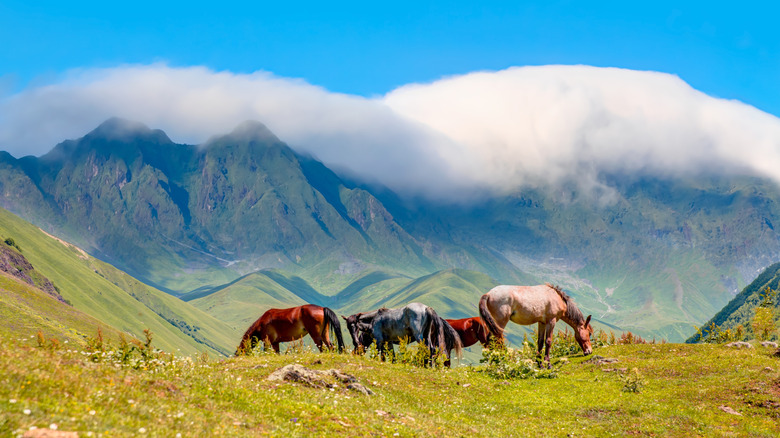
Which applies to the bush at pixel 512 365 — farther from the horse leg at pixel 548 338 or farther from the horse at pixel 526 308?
the horse at pixel 526 308

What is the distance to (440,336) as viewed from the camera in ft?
108

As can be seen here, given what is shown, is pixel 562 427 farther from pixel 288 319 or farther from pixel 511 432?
pixel 288 319

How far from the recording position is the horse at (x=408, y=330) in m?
32.6

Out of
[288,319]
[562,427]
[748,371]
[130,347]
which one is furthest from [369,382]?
[748,371]

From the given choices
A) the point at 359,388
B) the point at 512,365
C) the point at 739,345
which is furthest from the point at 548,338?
the point at 359,388

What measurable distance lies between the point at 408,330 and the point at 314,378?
11.8 metres

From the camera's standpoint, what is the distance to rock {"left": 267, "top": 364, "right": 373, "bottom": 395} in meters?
21.5

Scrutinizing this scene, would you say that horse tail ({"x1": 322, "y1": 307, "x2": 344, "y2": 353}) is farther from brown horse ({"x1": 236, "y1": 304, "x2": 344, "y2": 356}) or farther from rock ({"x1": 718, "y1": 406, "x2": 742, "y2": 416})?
rock ({"x1": 718, "y1": 406, "x2": 742, "y2": 416})

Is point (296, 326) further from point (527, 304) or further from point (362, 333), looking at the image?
point (527, 304)

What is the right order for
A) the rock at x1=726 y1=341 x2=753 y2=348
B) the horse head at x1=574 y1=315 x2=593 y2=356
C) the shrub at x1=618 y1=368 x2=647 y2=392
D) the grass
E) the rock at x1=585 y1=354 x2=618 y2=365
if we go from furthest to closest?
1. the horse head at x1=574 y1=315 x2=593 y2=356
2. the rock at x1=726 y1=341 x2=753 y2=348
3. the rock at x1=585 y1=354 x2=618 y2=365
4. the shrub at x1=618 y1=368 x2=647 y2=392
5. the grass

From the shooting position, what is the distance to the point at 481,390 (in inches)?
1069

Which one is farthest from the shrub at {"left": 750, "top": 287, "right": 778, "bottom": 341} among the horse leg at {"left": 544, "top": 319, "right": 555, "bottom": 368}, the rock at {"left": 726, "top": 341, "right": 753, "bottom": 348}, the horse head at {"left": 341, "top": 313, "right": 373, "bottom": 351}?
the horse head at {"left": 341, "top": 313, "right": 373, "bottom": 351}

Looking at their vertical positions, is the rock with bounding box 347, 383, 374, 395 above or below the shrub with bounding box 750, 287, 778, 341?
below

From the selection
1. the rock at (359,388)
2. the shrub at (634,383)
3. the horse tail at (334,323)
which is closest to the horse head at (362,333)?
the horse tail at (334,323)
